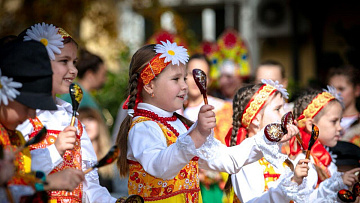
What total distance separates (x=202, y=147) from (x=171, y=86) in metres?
0.43

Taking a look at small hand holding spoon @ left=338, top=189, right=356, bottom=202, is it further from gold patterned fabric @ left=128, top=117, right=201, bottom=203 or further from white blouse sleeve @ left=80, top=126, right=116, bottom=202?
white blouse sleeve @ left=80, top=126, right=116, bottom=202

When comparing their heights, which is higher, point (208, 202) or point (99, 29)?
point (99, 29)

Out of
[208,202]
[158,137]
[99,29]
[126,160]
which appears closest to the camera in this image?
[158,137]

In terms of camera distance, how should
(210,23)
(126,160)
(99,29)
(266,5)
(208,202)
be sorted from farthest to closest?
(210,23) → (266,5) → (99,29) → (208,202) → (126,160)

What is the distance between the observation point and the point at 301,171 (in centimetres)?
338

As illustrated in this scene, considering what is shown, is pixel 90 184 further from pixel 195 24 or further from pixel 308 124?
pixel 195 24

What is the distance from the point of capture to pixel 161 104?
3.34 meters

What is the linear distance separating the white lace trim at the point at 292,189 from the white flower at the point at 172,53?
965 millimetres

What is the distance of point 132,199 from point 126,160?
23.7 inches

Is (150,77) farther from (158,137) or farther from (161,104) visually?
(158,137)

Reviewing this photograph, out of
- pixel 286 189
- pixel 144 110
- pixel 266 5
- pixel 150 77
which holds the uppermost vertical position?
pixel 266 5

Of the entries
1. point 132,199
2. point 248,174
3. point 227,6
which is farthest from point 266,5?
point 132,199

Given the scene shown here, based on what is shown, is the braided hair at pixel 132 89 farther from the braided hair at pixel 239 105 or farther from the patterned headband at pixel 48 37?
the braided hair at pixel 239 105

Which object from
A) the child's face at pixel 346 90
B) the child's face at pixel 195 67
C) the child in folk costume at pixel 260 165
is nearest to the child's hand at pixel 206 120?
the child in folk costume at pixel 260 165
